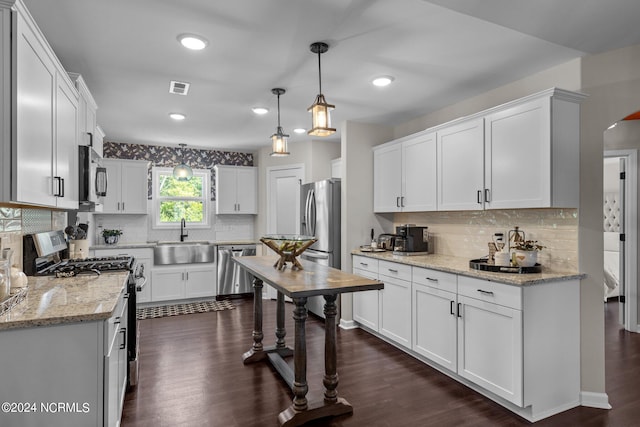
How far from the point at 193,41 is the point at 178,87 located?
0.99 meters

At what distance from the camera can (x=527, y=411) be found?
8.02 feet

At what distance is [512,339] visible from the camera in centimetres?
247

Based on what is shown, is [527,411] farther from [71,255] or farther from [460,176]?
[71,255]

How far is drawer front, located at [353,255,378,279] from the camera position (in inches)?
157

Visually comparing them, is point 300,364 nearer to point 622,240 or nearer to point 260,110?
point 260,110

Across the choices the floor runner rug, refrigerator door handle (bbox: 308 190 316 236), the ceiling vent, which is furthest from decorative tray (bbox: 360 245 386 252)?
the ceiling vent

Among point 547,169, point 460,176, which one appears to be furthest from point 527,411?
point 460,176

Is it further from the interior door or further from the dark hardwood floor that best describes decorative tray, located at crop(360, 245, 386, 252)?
the interior door

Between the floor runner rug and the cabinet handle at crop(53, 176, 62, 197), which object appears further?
the floor runner rug

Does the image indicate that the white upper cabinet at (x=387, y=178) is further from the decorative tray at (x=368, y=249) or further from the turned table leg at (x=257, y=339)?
the turned table leg at (x=257, y=339)

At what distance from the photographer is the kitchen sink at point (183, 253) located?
5477 mm

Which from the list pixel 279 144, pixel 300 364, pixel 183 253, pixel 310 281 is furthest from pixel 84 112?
pixel 183 253

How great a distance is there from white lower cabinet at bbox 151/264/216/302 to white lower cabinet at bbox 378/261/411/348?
3.06 metres

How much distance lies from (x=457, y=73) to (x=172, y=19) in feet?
7.13
